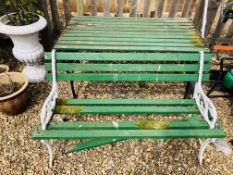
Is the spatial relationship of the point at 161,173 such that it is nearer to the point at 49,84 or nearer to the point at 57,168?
the point at 57,168

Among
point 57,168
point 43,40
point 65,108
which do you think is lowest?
point 57,168

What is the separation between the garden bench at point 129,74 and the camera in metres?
2.33

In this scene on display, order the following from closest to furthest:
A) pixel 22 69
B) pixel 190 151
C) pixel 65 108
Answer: pixel 65 108 → pixel 190 151 → pixel 22 69

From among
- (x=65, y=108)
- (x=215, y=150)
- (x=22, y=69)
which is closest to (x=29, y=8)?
(x=22, y=69)

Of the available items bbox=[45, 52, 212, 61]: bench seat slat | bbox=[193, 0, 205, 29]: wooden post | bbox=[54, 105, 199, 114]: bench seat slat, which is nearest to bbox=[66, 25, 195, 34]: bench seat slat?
bbox=[45, 52, 212, 61]: bench seat slat

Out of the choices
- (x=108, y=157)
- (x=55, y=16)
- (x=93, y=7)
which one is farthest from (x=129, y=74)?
(x=55, y=16)

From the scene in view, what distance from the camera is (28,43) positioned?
342 centimetres

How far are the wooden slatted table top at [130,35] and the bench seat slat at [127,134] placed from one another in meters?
0.91

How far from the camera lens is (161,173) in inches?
107

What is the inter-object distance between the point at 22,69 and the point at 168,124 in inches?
98.0

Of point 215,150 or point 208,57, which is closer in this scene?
point 208,57

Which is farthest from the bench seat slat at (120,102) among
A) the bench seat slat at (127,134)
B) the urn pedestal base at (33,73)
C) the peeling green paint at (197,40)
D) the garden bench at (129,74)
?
the urn pedestal base at (33,73)

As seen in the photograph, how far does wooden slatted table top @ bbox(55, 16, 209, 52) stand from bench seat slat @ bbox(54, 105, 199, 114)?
2.05 feet

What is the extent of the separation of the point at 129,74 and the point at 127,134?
0.69 metres
